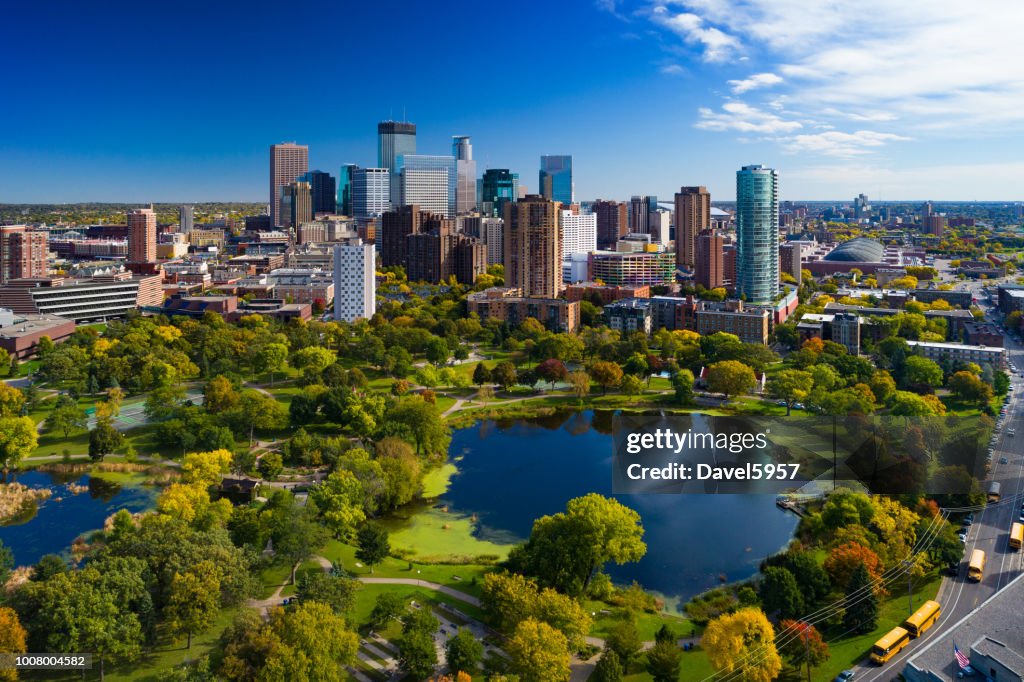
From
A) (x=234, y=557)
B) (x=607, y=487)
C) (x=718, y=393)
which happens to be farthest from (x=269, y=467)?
(x=718, y=393)

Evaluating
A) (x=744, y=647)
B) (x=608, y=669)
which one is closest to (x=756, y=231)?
(x=744, y=647)

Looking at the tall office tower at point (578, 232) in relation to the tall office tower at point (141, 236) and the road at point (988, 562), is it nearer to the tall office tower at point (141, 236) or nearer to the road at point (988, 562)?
the tall office tower at point (141, 236)

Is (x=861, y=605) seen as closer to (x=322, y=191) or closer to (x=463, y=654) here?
(x=463, y=654)

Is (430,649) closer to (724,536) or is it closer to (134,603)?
(134,603)

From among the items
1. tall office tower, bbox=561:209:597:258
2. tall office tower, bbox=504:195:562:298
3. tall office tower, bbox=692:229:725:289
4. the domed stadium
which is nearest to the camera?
tall office tower, bbox=504:195:562:298

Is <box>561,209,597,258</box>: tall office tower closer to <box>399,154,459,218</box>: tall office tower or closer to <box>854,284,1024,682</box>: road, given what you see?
<box>399,154,459,218</box>: tall office tower

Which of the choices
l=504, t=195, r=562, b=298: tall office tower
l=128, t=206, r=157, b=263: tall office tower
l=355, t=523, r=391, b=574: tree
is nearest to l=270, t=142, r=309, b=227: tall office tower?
l=128, t=206, r=157, b=263: tall office tower
